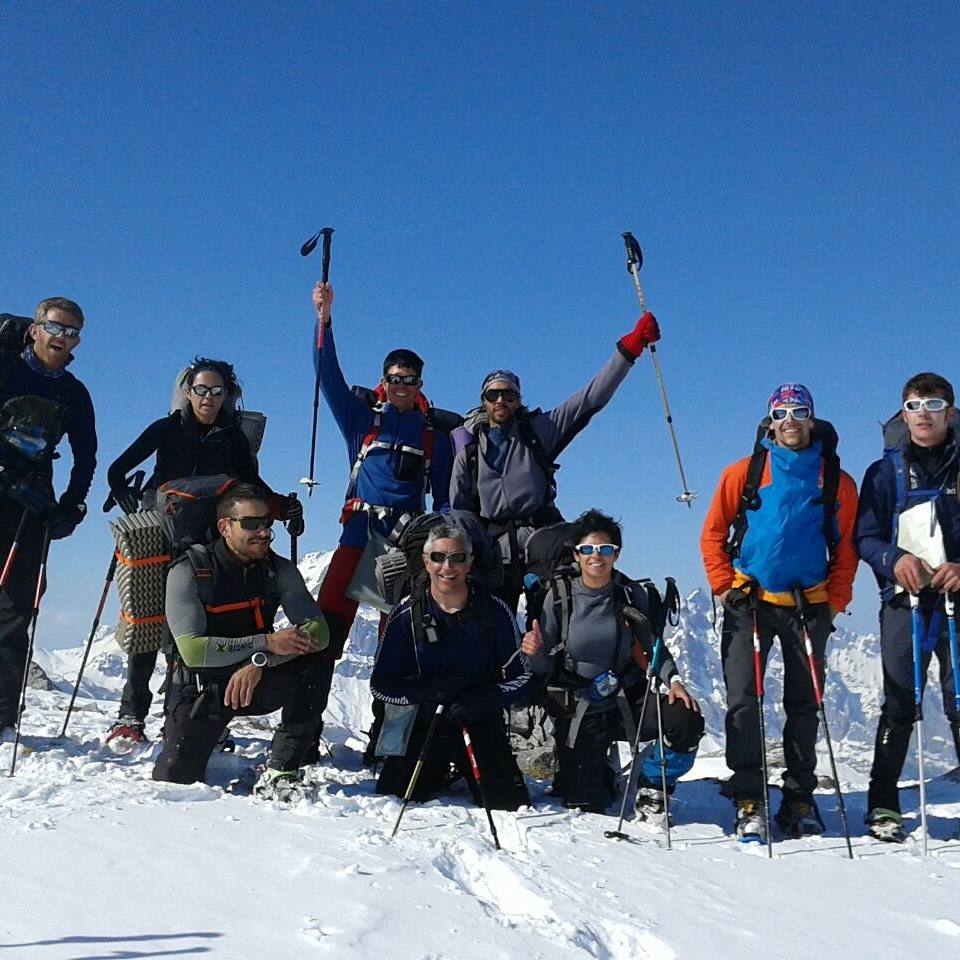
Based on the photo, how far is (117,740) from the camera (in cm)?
773

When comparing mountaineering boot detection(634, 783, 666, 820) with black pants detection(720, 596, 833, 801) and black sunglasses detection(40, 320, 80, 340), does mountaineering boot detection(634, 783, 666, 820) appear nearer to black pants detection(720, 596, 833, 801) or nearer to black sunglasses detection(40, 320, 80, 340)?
black pants detection(720, 596, 833, 801)

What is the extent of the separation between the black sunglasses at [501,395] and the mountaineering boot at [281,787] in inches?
147

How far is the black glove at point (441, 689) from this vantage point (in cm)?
666

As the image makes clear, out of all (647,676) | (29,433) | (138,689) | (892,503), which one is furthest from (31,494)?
(892,503)

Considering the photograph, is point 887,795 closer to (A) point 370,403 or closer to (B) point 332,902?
(B) point 332,902

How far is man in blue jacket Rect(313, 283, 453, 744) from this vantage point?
26.5ft

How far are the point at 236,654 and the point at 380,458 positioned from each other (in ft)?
7.94

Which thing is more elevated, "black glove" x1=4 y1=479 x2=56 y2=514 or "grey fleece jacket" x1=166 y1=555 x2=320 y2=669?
"black glove" x1=4 y1=479 x2=56 y2=514

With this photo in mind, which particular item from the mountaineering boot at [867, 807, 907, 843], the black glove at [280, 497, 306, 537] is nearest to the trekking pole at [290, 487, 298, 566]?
the black glove at [280, 497, 306, 537]

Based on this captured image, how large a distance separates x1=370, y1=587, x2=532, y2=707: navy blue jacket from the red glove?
317 cm

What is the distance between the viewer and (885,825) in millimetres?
6746

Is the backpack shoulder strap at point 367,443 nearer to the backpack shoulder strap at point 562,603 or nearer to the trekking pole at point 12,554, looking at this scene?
the backpack shoulder strap at point 562,603

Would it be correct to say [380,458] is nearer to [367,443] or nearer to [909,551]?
[367,443]

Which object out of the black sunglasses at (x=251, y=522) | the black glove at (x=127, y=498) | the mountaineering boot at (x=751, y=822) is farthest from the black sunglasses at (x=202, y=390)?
the mountaineering boot at (x=751, y=822)
